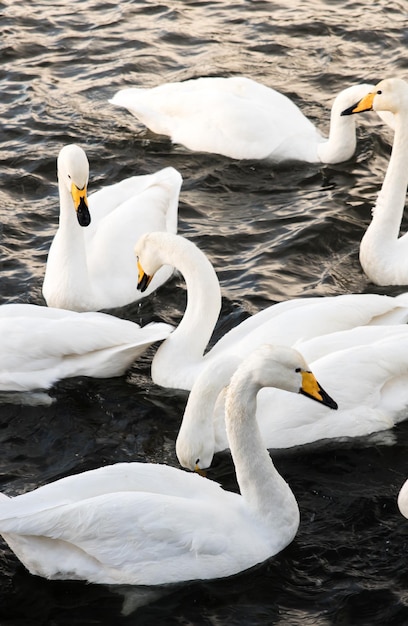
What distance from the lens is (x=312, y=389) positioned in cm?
717

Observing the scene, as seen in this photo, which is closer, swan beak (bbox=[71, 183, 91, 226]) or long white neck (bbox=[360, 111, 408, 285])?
swan beak (bbox=[71, 183, 91, 226])

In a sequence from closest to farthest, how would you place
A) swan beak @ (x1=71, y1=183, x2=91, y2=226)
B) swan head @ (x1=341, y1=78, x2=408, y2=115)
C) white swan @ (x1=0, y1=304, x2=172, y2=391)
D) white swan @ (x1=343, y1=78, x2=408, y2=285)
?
white swan @ (x1=0, y1=304, x2=172, y2=391), swan beak @ (x1=71, y1=183, x2=91, y2=226), white swan @ (x1=343, y1=78, x2=408, y2=285), swan head @ (x1=341, y1=78, x2=408, y2=115)

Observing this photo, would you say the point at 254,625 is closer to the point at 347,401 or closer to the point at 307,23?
the point at 347,401

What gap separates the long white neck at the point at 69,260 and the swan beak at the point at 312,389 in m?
3.18

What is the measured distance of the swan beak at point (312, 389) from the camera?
7.13 metres

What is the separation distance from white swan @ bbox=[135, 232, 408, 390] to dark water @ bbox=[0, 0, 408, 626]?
0.89 ft

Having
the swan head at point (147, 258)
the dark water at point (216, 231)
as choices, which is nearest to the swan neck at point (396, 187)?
the dark water at point (216, 231)

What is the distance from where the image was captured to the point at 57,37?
49.2 feet

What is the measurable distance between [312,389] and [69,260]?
128 inches

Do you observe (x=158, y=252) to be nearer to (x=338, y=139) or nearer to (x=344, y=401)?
(x=344, y=401)

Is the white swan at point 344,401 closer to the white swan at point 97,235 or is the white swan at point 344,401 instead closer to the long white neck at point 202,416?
the long white neck at point 202,416

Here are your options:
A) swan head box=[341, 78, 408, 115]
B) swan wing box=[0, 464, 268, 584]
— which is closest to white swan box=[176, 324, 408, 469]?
swan wing box=[0, 464, 268, 584]

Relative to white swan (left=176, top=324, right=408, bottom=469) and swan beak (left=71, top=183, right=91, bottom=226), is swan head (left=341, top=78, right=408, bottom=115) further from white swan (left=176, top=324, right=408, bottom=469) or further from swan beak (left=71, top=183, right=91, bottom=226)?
white swan (left=176, top=324, right=408, bottom=469)

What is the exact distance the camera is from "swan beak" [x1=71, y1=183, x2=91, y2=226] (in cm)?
970
